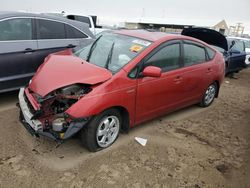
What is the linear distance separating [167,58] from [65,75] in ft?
5.94

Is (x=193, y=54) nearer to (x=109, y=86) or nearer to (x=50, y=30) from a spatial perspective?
(x=109, y=86)

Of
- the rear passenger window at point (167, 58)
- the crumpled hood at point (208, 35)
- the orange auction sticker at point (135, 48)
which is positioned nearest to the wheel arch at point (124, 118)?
the rear passenger window at point (167, 58)

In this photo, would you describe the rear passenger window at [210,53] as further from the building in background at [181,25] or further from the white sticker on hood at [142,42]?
the building in background at [181,25]

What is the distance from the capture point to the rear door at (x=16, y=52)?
16.5ft

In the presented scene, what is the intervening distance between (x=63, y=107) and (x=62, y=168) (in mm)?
799

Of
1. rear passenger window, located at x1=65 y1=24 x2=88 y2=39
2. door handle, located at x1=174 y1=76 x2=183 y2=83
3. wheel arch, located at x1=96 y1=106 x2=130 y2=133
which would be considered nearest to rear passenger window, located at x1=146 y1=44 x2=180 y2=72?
door handle, located at x1=174 y1=76 x2=183 y2=83

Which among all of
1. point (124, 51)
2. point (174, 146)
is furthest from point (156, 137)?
point (124, 51)

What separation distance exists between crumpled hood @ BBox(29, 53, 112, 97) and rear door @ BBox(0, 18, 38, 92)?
3.87 ft

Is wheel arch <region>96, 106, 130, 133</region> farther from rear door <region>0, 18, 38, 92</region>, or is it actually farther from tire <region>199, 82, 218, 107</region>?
tire <region>199, 82, 218, 107</region>

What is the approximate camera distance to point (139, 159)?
393 cm

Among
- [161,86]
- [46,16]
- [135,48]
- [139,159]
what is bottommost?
[139,159]

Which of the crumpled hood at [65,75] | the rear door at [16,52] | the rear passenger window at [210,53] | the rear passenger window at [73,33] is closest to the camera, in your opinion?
the crumpled hood at [65,75]

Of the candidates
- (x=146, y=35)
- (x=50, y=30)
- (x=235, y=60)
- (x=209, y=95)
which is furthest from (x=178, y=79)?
(x=235, y=60)

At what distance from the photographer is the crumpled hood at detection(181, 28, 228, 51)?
26.2ft
